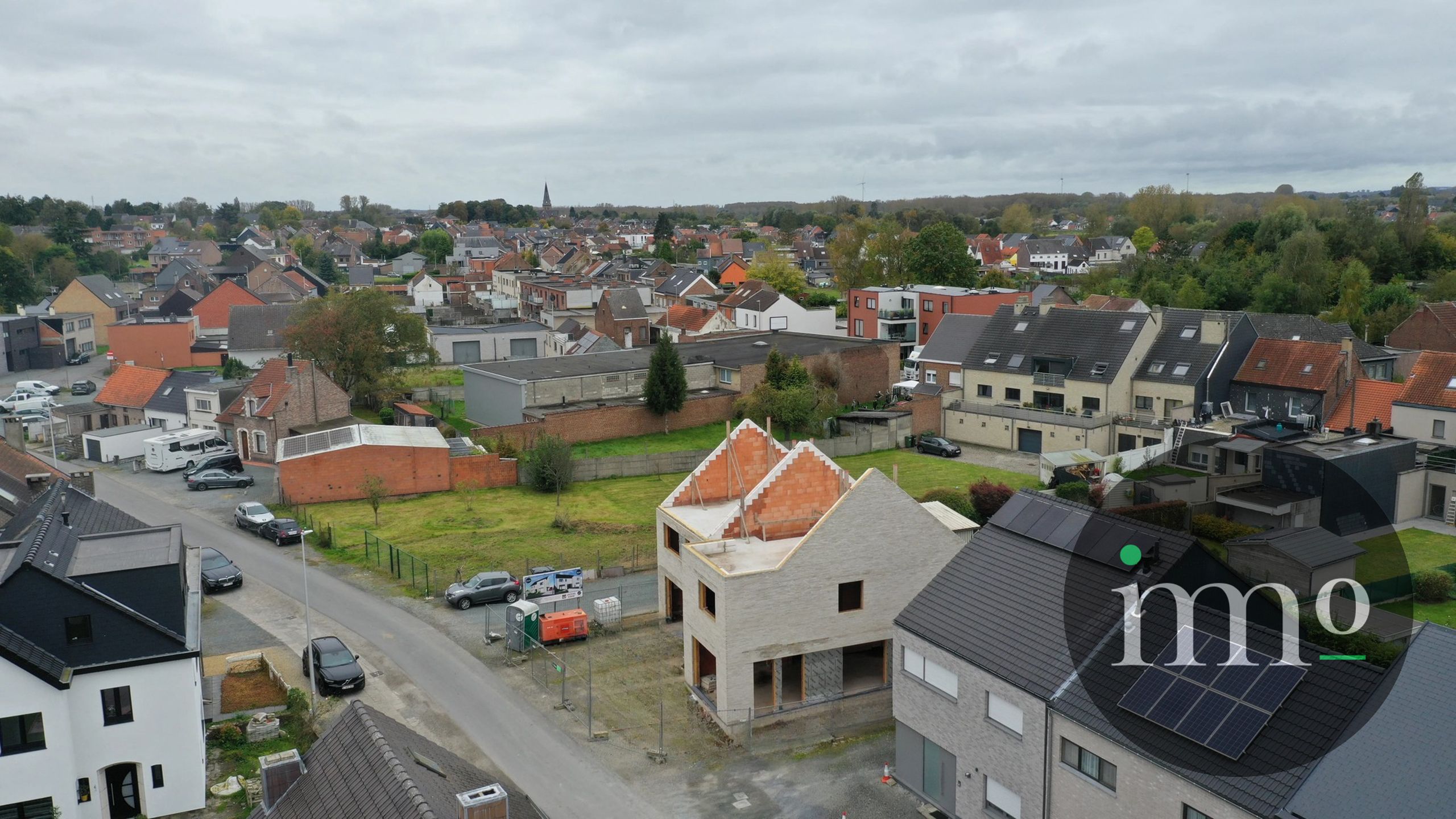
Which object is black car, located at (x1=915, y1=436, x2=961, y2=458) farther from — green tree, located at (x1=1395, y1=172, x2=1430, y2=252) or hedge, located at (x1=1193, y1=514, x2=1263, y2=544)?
green tree, located at (x1=1395, y1=172, x2=1430, y2=252)

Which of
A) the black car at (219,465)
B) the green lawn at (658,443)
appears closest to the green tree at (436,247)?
the green lawn at (658,443)

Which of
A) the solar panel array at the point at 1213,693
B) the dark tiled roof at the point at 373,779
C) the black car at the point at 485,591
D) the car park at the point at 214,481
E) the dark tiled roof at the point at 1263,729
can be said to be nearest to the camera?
the dark tiled roof at the point at 373,779

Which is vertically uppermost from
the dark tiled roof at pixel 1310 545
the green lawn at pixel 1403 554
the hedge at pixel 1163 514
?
the dark tiled roof at pixel 1310 545

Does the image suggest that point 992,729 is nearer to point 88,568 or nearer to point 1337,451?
point 88,568

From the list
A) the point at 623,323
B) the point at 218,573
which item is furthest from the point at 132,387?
the point at 623,323

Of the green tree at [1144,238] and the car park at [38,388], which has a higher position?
the green tree at [1144,238]

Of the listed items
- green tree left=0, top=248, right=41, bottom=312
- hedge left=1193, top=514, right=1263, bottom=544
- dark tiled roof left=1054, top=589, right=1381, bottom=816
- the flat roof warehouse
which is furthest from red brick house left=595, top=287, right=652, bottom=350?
dark tiled roof left=1054, top=589, right=1381, bottom=816

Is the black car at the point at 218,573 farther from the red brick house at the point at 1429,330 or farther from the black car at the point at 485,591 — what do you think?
the red brick house at the point at 1429,330

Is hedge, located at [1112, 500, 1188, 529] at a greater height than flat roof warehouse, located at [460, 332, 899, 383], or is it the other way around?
flat roof warehouse, located at [460, 332, 899, 383]
